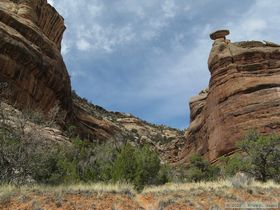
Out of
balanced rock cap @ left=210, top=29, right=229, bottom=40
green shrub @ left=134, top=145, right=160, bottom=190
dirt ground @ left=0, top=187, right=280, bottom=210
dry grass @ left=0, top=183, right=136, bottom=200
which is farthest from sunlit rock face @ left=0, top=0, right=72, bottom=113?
balanced rock cap @ left=210, top=29, right=229, bottom=40

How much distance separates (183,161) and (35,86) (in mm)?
27482

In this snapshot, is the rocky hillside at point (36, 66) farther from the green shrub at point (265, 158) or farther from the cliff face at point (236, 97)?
the green shrub at point (265, 158)

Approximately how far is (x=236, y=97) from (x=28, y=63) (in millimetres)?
25960

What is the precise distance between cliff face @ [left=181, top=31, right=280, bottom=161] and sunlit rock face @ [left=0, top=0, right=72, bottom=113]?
Result: 1919 cm

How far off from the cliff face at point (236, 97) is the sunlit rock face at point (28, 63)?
63.0 ft

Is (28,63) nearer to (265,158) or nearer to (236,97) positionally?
(265,158)

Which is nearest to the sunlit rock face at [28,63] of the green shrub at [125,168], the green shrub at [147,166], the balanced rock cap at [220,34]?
the green shrub at [147,166]

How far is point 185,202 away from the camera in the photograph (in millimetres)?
17359

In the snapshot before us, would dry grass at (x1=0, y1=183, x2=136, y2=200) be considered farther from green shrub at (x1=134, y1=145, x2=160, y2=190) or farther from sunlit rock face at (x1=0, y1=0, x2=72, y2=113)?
sunlit rock face at (x1=0, y1=0, x2=72, y2=113)

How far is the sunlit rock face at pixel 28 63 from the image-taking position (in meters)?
41.6

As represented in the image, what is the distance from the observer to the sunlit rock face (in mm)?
41594

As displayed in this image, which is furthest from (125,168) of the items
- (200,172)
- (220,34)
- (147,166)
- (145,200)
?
(220,34)

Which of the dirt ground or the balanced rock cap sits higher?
the balanced rock cap

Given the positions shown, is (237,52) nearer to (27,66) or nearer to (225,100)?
(225,100)
